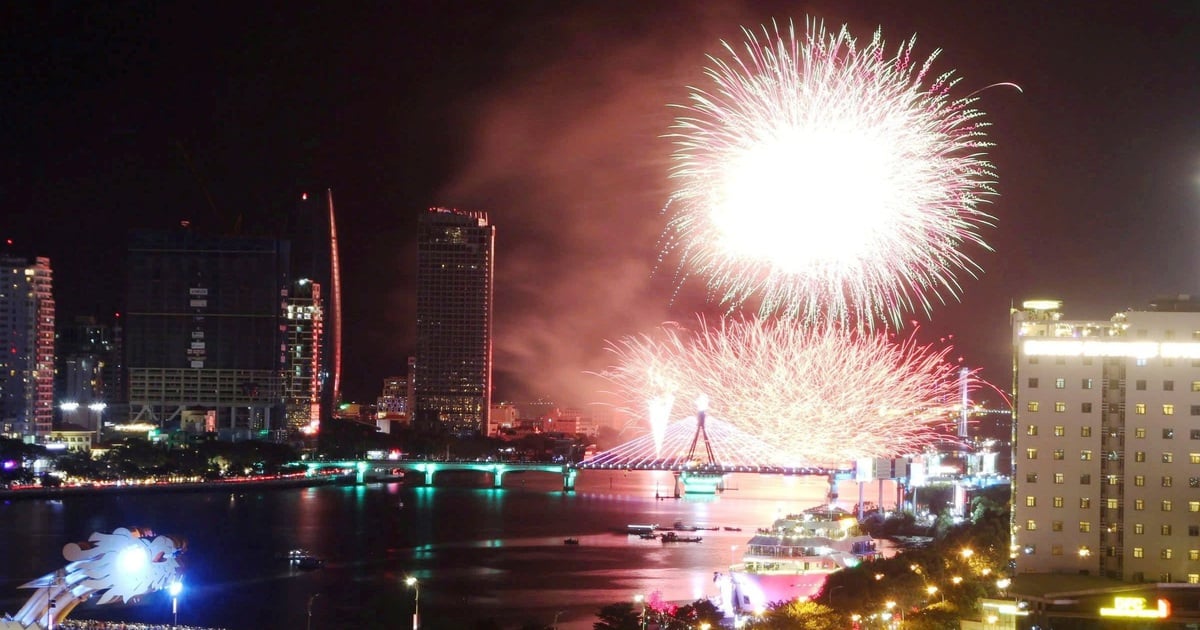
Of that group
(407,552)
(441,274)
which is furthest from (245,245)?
(407,552)

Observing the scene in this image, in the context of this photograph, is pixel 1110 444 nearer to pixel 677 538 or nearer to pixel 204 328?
pixel 677 538

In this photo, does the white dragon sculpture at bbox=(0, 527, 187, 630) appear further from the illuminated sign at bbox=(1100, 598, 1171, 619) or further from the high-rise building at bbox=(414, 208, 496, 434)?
the high-rise building at bbox=(414, 208, 496, 434)

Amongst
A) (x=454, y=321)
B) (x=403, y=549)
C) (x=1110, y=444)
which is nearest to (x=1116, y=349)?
(x=1110, y=444)

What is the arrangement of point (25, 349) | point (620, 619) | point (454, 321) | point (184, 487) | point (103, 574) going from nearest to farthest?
point (103, 574) → point (620, 619) → point (184, 487) → point (25, 349) → point (454, 321)

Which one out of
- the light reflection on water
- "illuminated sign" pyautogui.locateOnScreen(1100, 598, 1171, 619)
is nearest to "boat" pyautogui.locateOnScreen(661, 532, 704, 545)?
the light reflection on water

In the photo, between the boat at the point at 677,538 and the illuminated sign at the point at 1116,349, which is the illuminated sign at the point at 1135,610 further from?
the boat at the point at 677,538
